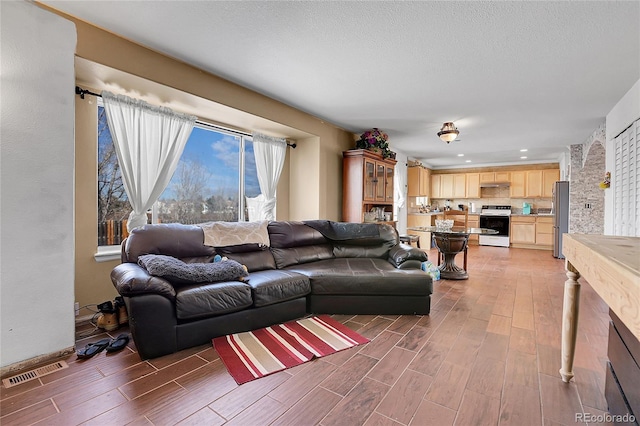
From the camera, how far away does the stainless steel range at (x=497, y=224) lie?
8086 mm

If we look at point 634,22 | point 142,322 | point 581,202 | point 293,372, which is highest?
point 634,22

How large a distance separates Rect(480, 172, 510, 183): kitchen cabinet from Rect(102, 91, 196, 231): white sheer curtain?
844 centimetres

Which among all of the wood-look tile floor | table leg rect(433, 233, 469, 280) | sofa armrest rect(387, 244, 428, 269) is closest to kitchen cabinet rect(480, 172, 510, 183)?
table leg rect(433, 233, 469, 280)

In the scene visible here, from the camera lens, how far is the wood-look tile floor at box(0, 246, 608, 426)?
1.53 meters

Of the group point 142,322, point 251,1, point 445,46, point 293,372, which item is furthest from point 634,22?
point 142,322

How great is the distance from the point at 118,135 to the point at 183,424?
264cm

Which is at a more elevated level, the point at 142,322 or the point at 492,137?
the point at 492,137

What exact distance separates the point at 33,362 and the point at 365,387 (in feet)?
7.37

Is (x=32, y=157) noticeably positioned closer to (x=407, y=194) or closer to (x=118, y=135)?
(x=118, y=135)

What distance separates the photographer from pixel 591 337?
2.50m

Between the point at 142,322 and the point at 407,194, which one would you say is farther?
the point at 407,194

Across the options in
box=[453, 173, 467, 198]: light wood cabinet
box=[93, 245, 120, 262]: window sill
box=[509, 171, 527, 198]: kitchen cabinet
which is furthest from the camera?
box=[453, 173, 467, 198]: light wood cabinet

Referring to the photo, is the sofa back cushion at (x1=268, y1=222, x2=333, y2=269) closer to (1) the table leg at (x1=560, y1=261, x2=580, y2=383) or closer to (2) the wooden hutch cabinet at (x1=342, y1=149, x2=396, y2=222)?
(2) the wooden hutch cabinet at (x1=342, y1=149, x2=396, y2=222)

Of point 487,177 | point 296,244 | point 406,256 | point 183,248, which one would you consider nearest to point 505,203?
point 487,177
